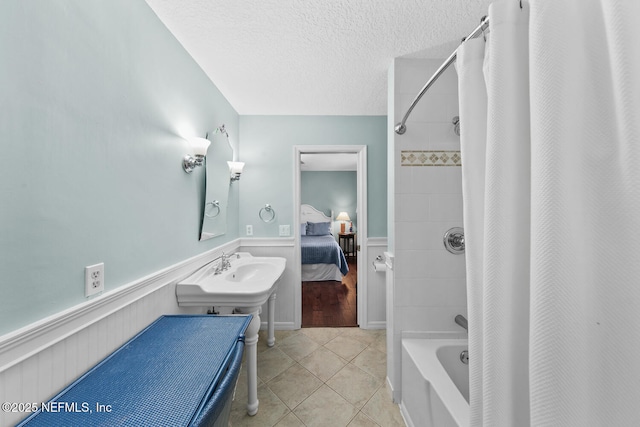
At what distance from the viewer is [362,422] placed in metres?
1.45

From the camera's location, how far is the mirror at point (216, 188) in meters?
1.78

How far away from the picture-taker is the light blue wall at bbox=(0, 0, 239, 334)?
66cm

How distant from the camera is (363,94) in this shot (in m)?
2.13

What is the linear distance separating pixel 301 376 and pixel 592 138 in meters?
2.09

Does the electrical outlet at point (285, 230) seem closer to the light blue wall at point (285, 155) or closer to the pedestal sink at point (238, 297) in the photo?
the light blue wall at point (285, 155)

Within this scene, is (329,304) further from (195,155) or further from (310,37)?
(310,37)

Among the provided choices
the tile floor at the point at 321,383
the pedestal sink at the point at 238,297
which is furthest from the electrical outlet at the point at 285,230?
the tile floor at the point at 321,383

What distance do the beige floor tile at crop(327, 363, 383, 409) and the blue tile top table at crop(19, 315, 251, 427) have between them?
42.9 inches

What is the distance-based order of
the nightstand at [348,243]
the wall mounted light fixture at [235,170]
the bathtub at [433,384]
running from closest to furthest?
1. the bathtub at [433,384]
2. the wall mounted light fixture at [235,170]
3. the nightstand at [348,243]

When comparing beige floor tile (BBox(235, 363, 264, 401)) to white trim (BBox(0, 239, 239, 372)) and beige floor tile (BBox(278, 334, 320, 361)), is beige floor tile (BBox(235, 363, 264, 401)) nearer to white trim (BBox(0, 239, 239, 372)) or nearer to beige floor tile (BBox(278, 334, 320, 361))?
beige floor tile (BBox(278, 334, 320, 361))

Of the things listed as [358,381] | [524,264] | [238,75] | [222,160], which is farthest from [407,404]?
[238,75]

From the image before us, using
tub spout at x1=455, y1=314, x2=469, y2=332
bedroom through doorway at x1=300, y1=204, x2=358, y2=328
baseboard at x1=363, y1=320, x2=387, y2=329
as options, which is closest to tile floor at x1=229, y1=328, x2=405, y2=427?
baseboard at x1=363, y1=320, x2=387, y2=329

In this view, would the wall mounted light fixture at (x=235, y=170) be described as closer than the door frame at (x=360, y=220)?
Yes

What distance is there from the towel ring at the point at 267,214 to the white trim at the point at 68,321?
1.26m
